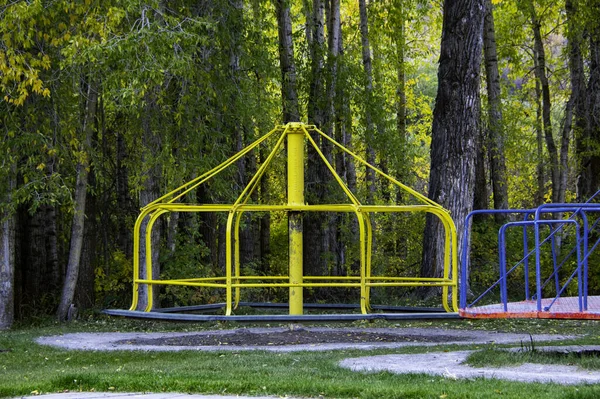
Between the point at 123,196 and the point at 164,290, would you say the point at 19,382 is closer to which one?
the point at 164,290

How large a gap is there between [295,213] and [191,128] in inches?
176

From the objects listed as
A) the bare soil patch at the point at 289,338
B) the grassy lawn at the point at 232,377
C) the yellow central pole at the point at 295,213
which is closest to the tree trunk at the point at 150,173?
the bare soil patch at the point at 289,338

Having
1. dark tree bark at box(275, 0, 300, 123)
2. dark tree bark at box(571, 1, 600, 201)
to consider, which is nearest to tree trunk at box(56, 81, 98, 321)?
dark tree bark at box(275, 0, 300, 123)

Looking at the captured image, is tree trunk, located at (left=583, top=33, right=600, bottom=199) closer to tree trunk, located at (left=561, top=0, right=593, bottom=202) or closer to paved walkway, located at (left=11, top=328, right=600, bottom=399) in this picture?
tree trunk, located at (left=561, top=0, right=593, bottom=202)

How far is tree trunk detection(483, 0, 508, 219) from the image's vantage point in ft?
80.1

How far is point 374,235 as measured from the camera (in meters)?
26.2

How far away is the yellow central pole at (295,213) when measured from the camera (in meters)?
13.6

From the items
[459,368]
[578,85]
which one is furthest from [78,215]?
[578,85]

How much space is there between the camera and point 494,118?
24.4 meters

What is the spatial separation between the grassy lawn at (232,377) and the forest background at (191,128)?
455cm

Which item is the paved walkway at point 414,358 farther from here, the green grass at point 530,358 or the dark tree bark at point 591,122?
the dark tree bark at point 591,122

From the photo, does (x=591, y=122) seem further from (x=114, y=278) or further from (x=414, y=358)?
(x=414, y=358)

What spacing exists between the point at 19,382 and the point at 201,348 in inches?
156

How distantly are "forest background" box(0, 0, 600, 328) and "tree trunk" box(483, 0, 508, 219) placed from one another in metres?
0.06
